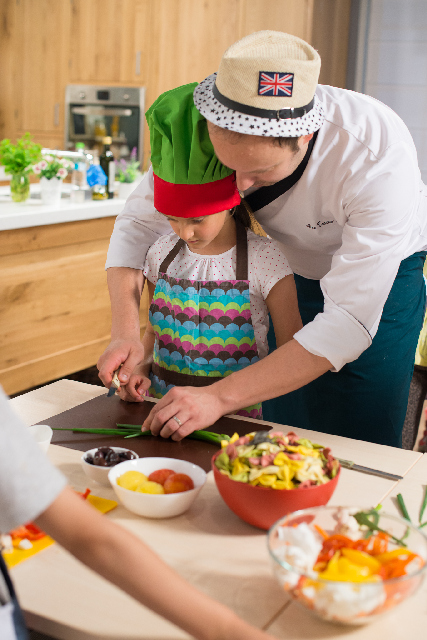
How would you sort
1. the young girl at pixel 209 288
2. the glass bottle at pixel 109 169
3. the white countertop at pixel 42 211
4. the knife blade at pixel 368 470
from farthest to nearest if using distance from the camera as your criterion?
the glass bottle at pixel 109 169 → the white countertop at pixel 42 211 → the young girl at pixel 209 288 → the knife blade at pixel 368 470

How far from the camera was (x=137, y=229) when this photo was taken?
1.76 m

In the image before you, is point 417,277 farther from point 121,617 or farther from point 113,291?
point 121,617

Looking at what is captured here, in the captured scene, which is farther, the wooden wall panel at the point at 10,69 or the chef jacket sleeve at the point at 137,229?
the wooden wall panel at the point at 10,69

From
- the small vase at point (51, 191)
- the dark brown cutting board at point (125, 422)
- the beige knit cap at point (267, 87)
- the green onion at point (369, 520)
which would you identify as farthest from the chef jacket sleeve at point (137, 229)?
the small vase at point (51, 191)

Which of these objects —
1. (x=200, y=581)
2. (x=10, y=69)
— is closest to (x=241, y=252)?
(x=200, y=581)

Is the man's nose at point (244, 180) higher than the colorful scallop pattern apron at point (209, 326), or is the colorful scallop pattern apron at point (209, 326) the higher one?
the man's nose at point (244, 180)

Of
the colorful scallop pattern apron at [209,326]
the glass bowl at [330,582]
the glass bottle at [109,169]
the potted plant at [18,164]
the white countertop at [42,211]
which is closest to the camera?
the glass bowl at [330,582]

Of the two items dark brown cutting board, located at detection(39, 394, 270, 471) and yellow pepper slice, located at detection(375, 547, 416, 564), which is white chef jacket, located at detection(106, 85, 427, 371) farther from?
yellow pepper slice, located at detection(375, 547, 416, 564)

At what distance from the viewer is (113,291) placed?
5.65ft

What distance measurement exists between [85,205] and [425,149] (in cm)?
269


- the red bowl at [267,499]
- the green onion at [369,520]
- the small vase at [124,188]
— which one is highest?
Answer: the green onion at [369,520]

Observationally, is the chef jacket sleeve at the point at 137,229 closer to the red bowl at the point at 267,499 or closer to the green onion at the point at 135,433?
the green onion at the point at 135,433

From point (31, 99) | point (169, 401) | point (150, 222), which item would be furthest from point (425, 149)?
point (169, 401)

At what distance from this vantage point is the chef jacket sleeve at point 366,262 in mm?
1352
